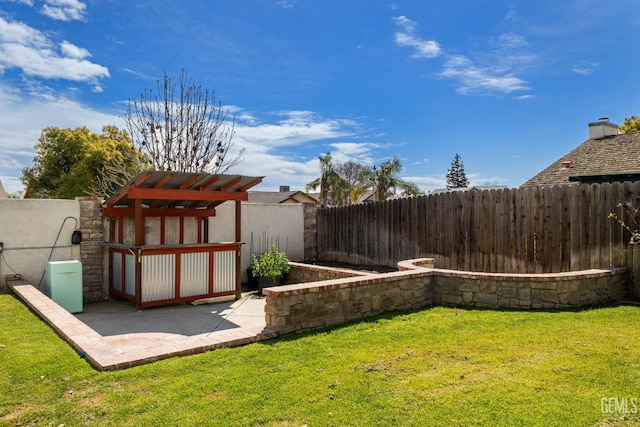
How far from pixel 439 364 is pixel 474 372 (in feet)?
1.06

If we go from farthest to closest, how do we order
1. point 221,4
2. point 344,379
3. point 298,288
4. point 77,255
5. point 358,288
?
1. point 221,4
2. point 77,255
3. point 358,288
4. point 298,288
5. point 344,379

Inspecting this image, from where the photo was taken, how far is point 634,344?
3986 mm

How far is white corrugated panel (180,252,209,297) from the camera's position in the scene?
7500 mm

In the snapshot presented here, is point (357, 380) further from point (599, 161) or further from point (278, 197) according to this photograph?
point (278, 197)

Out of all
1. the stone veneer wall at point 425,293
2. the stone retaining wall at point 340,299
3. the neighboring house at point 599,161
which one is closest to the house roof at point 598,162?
the neighboring house at point 599,161

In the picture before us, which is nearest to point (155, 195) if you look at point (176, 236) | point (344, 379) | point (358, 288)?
point (176, 236)

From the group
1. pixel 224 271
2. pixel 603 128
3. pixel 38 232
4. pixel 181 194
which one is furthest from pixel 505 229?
pixel 603 128

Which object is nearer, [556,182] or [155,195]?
[155,195]

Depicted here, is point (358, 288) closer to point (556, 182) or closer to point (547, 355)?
point (547, 355)

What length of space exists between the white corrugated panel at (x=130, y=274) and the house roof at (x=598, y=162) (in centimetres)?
1272

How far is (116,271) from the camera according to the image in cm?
805

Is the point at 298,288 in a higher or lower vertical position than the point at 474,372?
higher

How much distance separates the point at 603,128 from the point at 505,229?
1174 cm

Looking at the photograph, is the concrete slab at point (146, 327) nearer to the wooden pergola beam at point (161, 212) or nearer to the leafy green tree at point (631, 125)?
the wooden pergola beam at point (161, 212)
